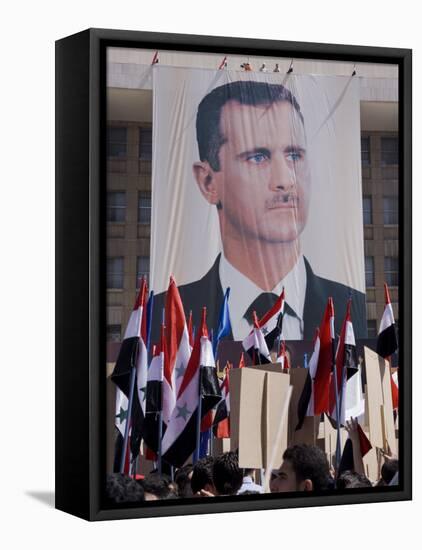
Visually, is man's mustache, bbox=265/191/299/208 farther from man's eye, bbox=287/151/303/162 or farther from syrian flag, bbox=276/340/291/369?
syrian flag, bbox=276/340/291/369

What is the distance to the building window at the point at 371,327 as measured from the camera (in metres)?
16.8

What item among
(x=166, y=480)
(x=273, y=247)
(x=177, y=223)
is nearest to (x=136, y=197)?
(x=177, y=223)

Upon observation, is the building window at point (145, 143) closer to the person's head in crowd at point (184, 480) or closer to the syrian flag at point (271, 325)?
the syrian flag at point (271, 325)

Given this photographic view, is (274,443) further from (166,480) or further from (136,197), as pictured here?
(136,197)

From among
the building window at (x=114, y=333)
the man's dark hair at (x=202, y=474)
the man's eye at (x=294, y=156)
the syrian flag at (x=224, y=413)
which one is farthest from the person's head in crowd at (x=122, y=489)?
the man's eye at (x=294, y=156)

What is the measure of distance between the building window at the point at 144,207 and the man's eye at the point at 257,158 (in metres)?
1.06

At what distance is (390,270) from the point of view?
16.9m

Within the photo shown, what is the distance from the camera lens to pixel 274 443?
16250mm

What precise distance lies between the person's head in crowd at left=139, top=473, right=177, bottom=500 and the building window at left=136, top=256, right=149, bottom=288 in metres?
1.77

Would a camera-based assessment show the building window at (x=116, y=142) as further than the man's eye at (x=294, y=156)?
No

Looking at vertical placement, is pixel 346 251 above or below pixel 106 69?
below

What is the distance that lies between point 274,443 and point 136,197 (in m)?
2.66

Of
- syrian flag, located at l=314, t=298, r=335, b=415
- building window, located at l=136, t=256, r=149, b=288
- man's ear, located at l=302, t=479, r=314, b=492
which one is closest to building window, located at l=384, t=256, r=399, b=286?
syrian flag, located at l=314, t=298, r=335, b=415

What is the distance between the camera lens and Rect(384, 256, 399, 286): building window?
16.9m
